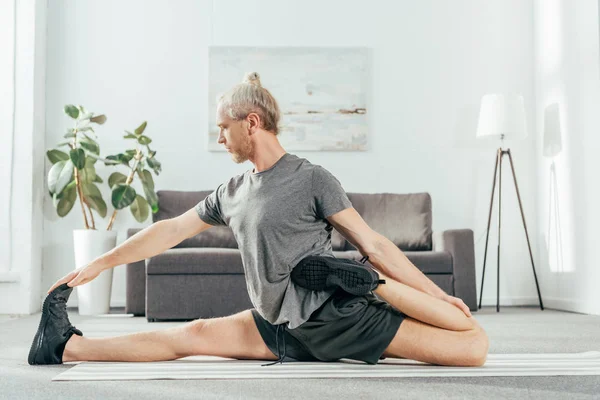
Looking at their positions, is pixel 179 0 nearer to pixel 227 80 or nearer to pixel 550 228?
pixel 227 80

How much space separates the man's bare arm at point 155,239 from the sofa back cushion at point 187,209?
9.56 feet

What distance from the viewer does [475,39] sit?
6.20 metres

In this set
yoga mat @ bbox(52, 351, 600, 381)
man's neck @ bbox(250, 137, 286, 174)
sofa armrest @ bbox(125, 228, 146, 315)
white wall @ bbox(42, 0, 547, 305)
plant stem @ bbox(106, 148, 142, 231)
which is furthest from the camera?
white wall @ bbox(42, 0, 547, 305)

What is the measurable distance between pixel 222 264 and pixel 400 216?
1.47 metres

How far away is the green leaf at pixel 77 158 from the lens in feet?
17.3

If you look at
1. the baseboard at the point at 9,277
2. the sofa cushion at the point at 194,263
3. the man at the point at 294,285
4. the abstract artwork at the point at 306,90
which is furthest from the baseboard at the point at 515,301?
the man at the point at 294,285

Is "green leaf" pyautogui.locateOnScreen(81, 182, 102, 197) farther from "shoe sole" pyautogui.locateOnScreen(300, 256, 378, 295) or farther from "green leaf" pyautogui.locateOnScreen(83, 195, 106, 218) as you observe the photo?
"shoe sole" pyautogui.locateOnScreen(300, 256, 378, 295)

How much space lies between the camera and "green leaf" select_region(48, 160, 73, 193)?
5.27m

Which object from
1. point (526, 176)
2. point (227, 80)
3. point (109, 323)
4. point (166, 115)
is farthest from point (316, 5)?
point (109, 323)

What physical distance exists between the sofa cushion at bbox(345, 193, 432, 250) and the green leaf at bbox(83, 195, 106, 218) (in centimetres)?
176

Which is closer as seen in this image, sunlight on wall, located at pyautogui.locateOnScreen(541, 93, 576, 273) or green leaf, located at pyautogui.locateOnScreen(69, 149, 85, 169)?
green leaf, located at pyautogui.locateOnScreen(69, 149, 85, 169)

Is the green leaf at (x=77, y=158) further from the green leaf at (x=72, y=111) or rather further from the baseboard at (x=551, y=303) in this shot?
the baseboard at (x=551, y=303)

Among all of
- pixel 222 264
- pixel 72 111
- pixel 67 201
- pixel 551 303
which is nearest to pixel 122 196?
pixel 67 201

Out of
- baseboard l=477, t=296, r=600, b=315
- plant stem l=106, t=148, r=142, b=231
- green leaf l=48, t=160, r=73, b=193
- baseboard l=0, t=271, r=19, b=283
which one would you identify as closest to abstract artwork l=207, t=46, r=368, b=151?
plant stem l=106, t=148, r=142, b=231
